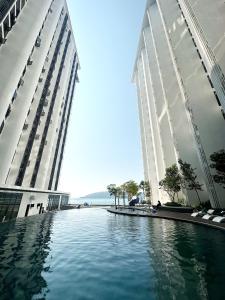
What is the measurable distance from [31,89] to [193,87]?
30.8 metres

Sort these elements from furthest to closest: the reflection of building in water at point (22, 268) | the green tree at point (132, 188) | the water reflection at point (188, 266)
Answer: the green tree at point (132, 188) < the reflection of building in water at point (22, 268) < the water reflection at point (188, 266)

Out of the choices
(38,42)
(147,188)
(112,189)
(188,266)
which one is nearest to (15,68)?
(38,42)

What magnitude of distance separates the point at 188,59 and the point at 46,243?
42748mm

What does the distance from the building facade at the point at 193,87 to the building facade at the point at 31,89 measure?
2788cm

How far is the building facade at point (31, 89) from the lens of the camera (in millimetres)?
Answer: 25703

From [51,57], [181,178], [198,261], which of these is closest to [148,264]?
[198,261]

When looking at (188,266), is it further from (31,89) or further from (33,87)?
(33,87)

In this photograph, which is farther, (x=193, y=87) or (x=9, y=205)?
(x=193, y=87)

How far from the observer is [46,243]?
12742 mm

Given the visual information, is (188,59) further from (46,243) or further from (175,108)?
(46,243)

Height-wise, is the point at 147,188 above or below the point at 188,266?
above

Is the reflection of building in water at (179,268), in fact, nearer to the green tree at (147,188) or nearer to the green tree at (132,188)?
the green tree at (147,188)

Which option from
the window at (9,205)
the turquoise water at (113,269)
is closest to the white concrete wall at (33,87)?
the window at (9,205)

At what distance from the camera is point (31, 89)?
35.2 meters
